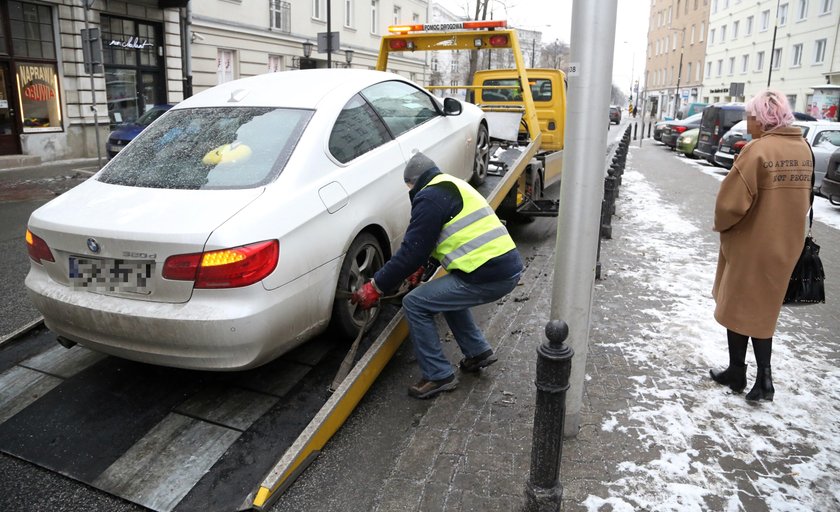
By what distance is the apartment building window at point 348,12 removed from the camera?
29.2 meters

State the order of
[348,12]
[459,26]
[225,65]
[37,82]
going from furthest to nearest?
[348,12] < [225,65] < [37,82] < [459,26]

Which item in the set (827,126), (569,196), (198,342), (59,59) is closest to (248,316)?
(198,342)

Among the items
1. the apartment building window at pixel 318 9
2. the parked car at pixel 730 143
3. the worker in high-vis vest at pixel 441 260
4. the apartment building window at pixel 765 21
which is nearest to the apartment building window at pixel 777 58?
the apartment building window at pixel 765 21

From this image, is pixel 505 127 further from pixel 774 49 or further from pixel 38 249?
pixel 774 49

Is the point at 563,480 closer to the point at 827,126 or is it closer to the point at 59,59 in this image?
the point at 827,126

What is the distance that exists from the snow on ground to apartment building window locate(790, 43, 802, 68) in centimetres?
3745

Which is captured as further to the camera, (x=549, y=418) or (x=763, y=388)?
(x=763, y=388)

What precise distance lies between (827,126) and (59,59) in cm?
1917

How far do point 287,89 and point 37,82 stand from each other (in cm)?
A: 1547

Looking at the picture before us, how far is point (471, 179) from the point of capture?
6.28m

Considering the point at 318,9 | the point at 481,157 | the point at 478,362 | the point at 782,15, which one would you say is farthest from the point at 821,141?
the point at 782,15

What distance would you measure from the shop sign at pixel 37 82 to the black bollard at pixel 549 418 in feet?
58.7

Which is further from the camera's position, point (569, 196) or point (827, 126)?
point (827, 126)

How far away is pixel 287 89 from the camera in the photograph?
14.3ft
